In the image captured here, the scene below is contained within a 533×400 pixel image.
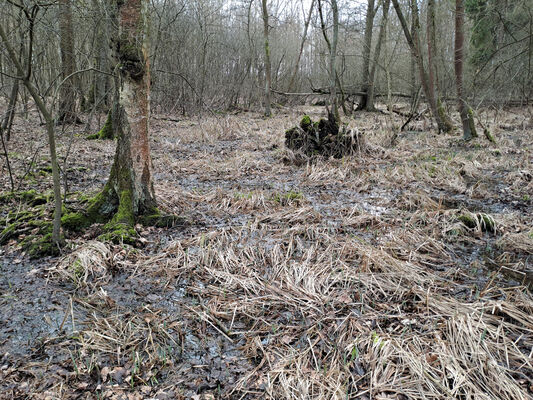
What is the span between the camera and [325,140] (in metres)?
7.24

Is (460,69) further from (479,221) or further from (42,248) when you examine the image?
(42,248)

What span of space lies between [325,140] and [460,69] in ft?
12.6

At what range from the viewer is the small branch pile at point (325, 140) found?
723cm

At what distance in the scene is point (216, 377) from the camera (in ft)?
7.27

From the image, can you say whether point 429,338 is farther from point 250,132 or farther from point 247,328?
point 250,132

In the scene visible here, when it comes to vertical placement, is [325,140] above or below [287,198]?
above

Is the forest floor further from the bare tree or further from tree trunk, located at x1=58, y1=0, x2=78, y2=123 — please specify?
the bare tree

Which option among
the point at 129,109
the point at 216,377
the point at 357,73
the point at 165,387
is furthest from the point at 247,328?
the point at 357,73

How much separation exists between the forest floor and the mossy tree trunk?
0.95 ft

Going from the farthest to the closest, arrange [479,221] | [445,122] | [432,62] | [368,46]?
[368,46] < [445,122] < [432,62] < [479,221]

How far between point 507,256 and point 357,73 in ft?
58.0

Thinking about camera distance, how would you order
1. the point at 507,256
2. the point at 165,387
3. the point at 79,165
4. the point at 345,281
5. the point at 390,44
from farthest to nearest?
the point at 390,44 < the point at 79,165 < the point at 507,256 < the point at 345,281 < the point at 165,387

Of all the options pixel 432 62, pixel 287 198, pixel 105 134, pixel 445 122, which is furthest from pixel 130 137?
pixel 445 122

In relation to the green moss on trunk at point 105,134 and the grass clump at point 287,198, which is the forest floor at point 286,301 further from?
the green moss on trunk at point 105,134
